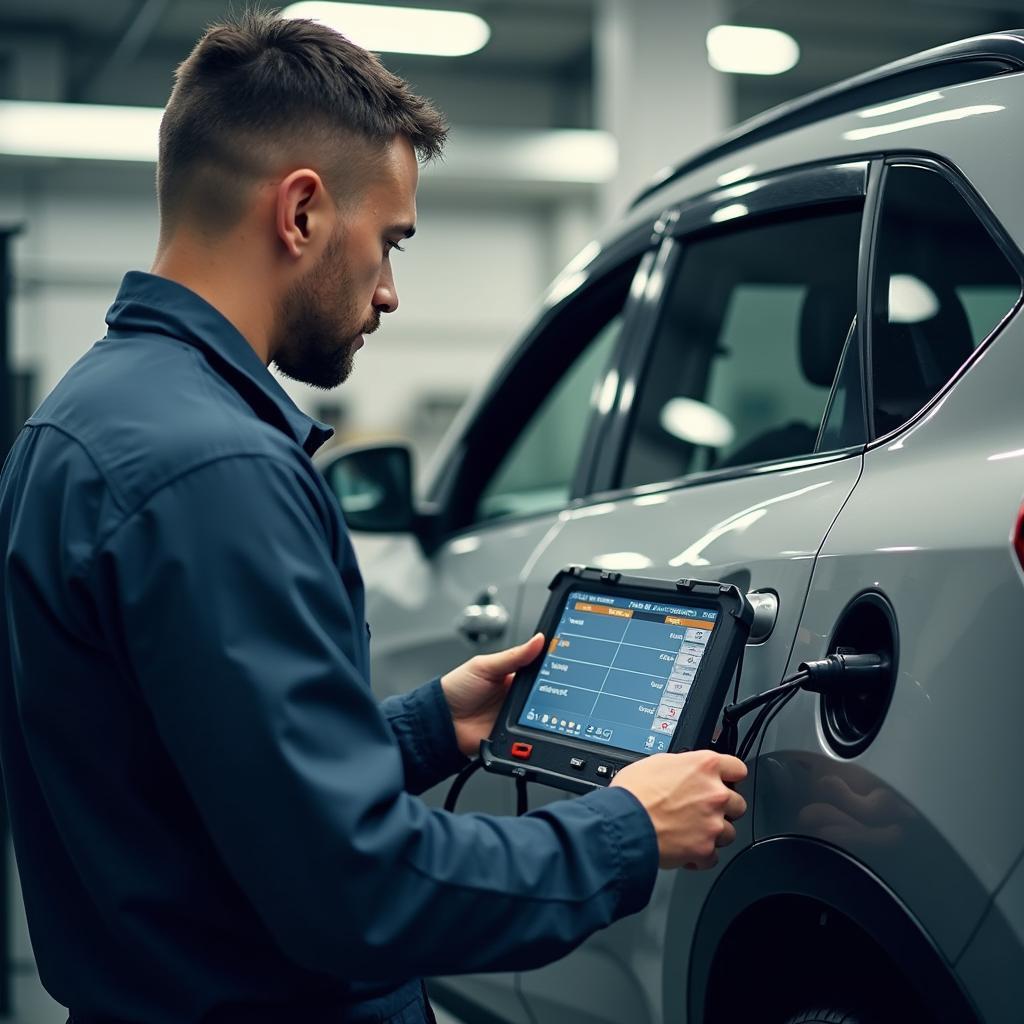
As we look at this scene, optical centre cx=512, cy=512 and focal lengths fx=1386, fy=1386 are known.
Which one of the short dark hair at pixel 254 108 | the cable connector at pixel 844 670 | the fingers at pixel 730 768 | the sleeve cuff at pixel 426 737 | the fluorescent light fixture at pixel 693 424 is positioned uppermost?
the short dark hair at pixel 254 108

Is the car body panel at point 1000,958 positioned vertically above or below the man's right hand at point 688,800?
below

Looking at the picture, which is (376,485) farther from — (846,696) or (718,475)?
(846,696)

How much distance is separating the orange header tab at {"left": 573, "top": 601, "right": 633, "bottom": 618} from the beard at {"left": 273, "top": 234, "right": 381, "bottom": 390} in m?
0.45

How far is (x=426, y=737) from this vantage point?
172 centimetres

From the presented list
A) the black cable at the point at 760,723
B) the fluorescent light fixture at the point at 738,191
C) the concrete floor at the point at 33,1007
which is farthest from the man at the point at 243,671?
the concrete floor at the point at 33,1007

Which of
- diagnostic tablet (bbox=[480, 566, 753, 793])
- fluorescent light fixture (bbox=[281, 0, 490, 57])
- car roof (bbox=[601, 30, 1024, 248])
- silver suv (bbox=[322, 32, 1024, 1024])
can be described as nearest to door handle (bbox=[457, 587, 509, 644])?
silver suv (bbox=[322, 32, 1024, 1024])

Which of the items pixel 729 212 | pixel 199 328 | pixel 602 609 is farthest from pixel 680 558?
pixel 199 328

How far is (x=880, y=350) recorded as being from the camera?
1.57m

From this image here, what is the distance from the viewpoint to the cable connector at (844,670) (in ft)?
4.26

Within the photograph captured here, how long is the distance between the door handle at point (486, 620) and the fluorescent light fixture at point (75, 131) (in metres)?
8.33

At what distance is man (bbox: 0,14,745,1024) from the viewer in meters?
1.08

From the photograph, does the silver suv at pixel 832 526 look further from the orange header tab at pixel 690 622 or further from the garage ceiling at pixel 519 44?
the garage ceiling at pixel 519 44

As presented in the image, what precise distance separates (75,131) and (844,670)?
9.42 m

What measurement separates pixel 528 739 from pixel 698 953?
31 cm
